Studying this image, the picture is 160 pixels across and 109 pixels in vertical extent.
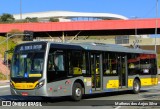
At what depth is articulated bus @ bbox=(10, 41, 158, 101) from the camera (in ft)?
58.0

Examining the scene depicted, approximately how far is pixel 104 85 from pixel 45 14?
172468 millimetres

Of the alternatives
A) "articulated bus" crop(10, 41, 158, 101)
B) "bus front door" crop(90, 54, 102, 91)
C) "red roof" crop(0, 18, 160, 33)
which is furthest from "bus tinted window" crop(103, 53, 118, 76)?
"red roof" crop(0, 18, 160, 33)

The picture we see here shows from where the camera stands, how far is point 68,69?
1891 centimetres

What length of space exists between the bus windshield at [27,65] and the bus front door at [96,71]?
143 inches

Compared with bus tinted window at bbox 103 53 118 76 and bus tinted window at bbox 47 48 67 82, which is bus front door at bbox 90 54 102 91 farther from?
bus tinted window at bbox 47 48 67 82

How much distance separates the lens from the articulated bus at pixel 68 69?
17.7 metres

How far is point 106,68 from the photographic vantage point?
21.8 m

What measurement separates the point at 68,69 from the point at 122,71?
18.1 feet

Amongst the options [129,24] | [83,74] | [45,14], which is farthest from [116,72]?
[45,14]

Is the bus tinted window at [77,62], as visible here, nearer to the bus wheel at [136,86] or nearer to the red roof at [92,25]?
the bus wheel at [136,86]

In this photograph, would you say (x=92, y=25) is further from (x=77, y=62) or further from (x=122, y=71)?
(x=77, y=62)

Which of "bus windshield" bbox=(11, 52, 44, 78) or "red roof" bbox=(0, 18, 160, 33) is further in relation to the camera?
"red roof" bbox=(0, 18, 160, 33)

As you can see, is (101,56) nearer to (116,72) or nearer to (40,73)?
(116,72)

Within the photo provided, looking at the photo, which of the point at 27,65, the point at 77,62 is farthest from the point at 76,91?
the point at 27,65
